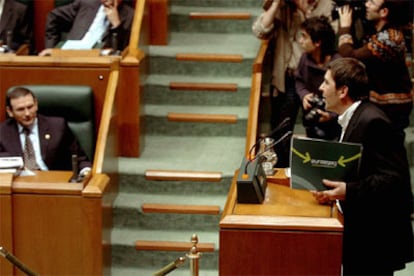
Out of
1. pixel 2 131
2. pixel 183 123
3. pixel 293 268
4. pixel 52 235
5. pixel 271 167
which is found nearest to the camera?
pixel 293 268

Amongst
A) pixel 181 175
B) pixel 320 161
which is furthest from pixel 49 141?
pixel 320 161

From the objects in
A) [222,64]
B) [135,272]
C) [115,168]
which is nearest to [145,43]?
[222,64]

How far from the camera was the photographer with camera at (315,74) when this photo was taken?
470cm

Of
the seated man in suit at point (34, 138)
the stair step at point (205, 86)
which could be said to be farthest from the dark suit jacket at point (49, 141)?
the stair step at point (205, 86)

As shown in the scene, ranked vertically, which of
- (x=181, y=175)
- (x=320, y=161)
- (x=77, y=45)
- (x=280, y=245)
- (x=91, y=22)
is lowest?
(x=181, y=175)

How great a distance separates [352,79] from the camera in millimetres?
3090

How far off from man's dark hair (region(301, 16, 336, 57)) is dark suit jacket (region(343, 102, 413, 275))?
167cm

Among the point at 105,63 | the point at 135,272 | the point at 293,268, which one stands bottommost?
the point at 135,272

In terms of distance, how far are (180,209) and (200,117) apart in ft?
2.34

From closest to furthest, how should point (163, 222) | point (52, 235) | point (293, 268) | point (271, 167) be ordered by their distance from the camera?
point (293, 268)
point (271, 167)
point (52, 235)
point (163, 222)

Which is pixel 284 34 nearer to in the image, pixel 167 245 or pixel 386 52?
pixel 386 52

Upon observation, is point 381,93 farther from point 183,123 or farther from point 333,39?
point 183,123

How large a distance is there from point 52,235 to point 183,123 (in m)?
1.43

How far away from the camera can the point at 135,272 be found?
4.70 meters
